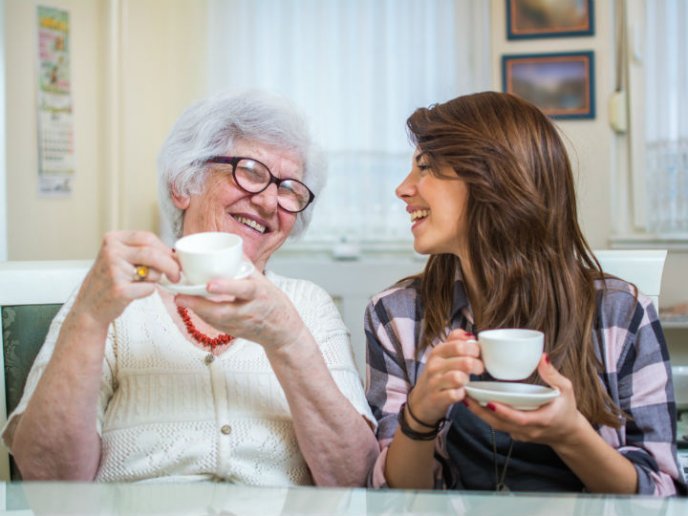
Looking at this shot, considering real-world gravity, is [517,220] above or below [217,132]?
below

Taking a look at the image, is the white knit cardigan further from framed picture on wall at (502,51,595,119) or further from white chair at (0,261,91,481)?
framed picture on wall at (502,51,595,119)

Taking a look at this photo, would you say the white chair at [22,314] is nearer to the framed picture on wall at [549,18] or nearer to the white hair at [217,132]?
the white hair at [217,132]

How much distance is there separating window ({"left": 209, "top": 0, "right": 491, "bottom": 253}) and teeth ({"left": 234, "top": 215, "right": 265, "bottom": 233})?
6.32ft

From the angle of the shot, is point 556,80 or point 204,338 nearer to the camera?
point 204,338

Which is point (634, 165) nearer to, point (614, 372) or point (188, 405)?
point (614, 372)

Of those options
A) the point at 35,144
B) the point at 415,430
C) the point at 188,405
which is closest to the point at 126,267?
the point at 188,405

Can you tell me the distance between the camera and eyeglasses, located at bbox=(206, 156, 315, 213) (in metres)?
1.49

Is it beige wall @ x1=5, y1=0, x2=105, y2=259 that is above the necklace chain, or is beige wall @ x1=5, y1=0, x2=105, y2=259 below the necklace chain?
above

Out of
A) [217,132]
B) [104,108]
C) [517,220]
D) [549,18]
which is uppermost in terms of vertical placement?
[549,18]

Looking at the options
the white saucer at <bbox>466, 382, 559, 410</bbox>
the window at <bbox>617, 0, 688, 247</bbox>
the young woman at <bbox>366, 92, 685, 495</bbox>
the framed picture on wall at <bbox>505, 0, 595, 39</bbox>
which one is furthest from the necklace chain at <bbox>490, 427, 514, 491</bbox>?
the framed picture on wall at <bbox>505, 0, 595, 39</bbox>

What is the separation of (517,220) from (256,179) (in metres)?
0.51

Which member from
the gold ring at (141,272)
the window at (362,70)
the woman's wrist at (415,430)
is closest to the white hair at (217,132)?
the gold ring at (141,272)

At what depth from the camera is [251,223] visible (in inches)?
59.4

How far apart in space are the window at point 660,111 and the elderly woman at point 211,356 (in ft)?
7.35
